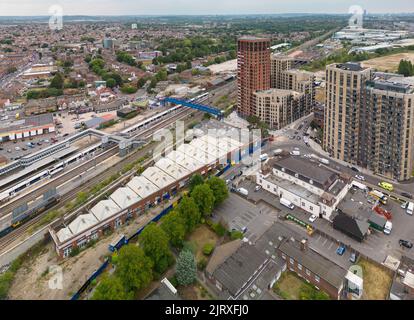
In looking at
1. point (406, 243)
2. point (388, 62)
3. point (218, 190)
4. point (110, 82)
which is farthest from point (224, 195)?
point (388, 62)

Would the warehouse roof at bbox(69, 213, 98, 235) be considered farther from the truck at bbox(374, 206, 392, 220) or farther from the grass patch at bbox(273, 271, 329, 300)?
the truck at bbox(374, 206, 392, 220)

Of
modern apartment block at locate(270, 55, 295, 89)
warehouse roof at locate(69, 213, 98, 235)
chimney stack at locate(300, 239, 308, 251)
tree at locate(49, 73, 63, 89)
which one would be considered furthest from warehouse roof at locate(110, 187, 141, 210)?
tree at locate(49, 73, 63, 89)

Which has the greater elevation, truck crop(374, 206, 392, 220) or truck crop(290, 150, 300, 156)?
truck crop(290, 150, 300, 156)

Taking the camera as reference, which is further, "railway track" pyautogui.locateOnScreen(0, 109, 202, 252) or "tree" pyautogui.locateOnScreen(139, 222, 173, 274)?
"railway track" pyautogui.locateOnScreen(0, 109, 202, 252)

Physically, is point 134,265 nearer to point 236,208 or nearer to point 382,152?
point 236,208

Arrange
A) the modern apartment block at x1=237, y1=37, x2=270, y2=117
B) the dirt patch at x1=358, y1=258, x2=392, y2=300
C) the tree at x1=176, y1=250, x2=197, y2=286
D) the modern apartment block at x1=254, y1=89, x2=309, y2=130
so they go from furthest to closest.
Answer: the modern apartment block at x1=237, y1=37, x2=270, y2=117
the modern apartment block at x1=254, y1=89, x2=309, y2=130
the tree at x1=176, y1=250, x2=197, y2=286
the dirt patch at x1=358, y1=258, x2=392, y2=300
